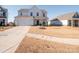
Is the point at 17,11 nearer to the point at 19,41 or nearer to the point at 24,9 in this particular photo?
the point at 24,9

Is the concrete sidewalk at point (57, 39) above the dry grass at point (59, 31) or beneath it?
beneath

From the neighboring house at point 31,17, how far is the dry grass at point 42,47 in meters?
0.27

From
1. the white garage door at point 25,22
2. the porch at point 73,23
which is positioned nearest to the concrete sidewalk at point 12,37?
the white garage door at point 25,22

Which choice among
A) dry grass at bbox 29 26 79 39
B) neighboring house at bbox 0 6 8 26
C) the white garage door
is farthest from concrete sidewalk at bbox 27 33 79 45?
neighboring house at bbox 0 6 8 26

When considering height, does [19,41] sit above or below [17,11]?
below

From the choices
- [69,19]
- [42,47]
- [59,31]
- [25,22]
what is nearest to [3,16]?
[25,22]

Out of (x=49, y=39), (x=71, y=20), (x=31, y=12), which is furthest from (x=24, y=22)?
(x=71, y=20)

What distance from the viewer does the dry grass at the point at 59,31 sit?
2918 mm

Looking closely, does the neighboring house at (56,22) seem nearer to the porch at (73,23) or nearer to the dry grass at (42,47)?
the porch at (73,23)

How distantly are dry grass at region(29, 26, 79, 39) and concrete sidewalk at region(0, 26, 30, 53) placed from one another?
14 centimetres

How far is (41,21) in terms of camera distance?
9.85 feet

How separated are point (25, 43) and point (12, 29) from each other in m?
0.28

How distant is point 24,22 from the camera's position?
9.84 feet
